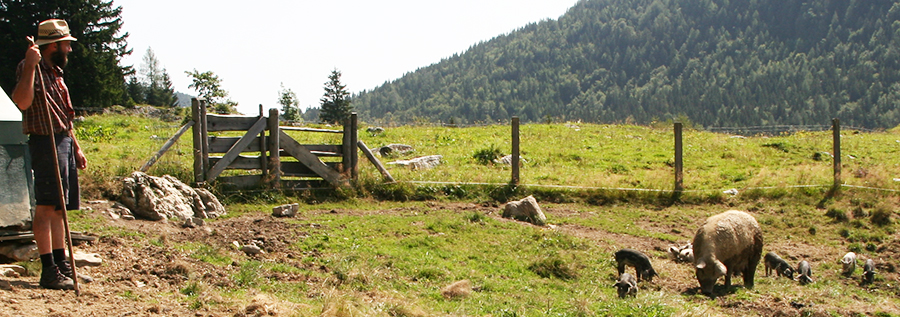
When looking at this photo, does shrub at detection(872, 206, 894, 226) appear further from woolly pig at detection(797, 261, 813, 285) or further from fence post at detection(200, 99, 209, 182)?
fence post at detection(200, 99, 209, 182)

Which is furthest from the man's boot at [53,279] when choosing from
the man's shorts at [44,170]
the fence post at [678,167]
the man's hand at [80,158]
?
the fence post at [678,167]

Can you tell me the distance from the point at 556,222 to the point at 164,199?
7428 millimetres

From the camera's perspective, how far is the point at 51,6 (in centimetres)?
3256

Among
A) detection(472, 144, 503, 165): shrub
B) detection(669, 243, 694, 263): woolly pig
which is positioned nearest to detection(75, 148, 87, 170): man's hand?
detection(669, 243, 694, 263): woolly pig

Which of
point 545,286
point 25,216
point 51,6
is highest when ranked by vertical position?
point 51,6

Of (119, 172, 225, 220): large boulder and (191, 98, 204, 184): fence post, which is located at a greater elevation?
(191, 98, 204, 184): fence post

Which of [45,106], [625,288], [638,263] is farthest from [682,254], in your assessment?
[45,106]

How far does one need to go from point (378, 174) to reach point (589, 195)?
5123 mm

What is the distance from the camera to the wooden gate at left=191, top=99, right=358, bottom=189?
13047 millimetres

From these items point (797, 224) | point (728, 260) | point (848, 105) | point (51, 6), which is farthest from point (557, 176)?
point (848, 105)

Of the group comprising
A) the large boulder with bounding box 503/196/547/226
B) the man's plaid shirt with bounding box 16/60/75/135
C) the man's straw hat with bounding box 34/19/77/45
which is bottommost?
the large boulder with bounding box 503/196/547/226

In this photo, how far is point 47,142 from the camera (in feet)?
18.8

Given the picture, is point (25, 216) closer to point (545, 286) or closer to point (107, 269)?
point (107, 269)

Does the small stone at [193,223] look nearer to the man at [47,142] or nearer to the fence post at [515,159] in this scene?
the man at [47,142]
